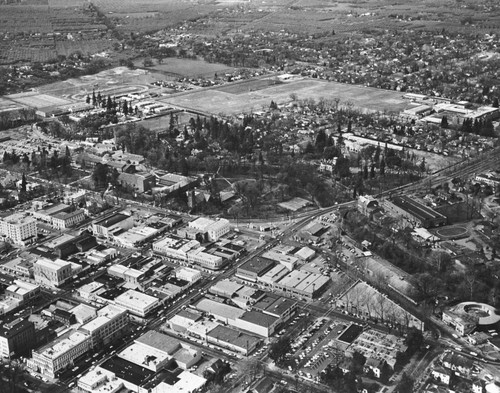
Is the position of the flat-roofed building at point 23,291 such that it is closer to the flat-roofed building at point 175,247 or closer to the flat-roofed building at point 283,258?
the flat-roofed building at point 175,247

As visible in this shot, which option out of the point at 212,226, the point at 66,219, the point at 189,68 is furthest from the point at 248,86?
the point at 212,226

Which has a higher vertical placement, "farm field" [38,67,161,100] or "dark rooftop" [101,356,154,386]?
"farm field" [38,67,161,100]

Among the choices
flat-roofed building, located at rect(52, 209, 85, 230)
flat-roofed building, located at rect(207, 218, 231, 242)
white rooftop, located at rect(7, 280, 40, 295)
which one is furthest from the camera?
flat-roofed building, located at rect(52, 209, 85, 230)

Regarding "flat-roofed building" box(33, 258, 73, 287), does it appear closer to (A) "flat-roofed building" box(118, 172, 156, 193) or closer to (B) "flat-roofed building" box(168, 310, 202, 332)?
(B) "flat-roofed building" box(168, 310, 202, 332)

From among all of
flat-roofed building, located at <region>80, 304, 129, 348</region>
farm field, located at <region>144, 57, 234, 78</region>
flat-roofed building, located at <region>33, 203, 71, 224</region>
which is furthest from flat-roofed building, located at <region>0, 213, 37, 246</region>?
farm field, located at <region>144, 57, 234, 78</region>

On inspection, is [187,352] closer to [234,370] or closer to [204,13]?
[234,370]

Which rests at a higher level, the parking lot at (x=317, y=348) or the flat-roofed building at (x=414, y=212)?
the flat-roofed building at (x=414, y=212)

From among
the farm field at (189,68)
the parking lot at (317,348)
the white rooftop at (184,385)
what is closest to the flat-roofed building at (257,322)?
the parking lot at (317,348)
